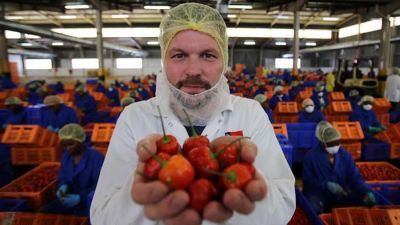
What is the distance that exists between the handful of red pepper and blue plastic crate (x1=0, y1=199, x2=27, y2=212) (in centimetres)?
311

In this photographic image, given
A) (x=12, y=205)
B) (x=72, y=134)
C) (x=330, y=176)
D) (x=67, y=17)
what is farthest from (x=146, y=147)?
(x=67, y=17)

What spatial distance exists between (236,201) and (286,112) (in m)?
7.21

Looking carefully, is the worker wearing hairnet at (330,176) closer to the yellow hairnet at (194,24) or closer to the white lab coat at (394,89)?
the yellow hairnet at (194,24)

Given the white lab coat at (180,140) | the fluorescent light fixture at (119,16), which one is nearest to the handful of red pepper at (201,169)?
the white lab coat at (180,140)

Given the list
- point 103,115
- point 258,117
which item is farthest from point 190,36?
point 103,115

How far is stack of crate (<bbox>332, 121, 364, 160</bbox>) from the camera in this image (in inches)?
206

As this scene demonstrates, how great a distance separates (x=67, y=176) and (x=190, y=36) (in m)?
2.98

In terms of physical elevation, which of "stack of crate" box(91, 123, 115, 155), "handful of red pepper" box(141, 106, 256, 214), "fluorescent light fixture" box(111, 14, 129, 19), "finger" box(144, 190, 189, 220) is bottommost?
"stack of crate" box(91, 123, 115, 155)

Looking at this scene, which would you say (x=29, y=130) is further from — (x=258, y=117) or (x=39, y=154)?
(x=258, y=117)

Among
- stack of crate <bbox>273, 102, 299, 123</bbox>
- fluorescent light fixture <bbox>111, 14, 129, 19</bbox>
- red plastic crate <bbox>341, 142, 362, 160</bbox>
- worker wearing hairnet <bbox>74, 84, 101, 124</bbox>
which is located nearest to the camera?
red plastic crate <bbox>341, 142, 362, 160</bbox>

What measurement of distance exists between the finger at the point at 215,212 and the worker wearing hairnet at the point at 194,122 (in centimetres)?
15

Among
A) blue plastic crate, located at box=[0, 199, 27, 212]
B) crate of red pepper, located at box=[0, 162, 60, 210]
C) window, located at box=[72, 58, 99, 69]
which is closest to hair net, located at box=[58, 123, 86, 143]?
crate of red pepper, located at box=[0, 162, 60, 210]

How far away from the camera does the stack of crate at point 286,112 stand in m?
7.65

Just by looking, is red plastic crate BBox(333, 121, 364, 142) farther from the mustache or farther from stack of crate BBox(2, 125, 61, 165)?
stack of crate BBox(2, 125, 61, 165)
